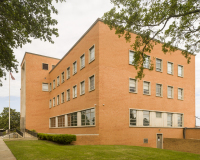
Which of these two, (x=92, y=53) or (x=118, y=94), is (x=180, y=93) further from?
(x=92, y=53)

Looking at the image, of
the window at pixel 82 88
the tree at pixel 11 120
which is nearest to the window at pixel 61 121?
the window at pixel 82 88

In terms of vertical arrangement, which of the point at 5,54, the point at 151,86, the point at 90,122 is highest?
the point at 5,54

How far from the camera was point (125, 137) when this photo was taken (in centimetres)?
2059

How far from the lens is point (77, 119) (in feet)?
81.3

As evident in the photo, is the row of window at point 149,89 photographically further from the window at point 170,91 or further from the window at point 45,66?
the window at point 45,66

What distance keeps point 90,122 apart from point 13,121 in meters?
57.8

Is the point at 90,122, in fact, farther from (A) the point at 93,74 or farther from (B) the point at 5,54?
(B) the point at 5,54

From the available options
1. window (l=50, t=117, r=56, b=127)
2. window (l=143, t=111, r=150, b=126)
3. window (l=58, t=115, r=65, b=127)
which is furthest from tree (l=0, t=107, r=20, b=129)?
window (l=143, t=111, r=150, b=126)

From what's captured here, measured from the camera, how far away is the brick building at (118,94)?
66.6 ft

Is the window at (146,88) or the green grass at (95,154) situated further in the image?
the window at (146,88)

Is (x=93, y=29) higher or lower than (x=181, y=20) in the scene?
higher

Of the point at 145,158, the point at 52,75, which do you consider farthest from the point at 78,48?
the point at 145,158

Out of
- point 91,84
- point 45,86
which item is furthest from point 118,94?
point 45,86

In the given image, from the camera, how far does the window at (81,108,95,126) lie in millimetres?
20903
